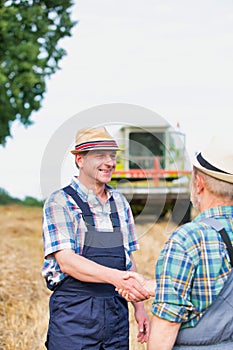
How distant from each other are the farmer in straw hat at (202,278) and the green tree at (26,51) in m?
14.0

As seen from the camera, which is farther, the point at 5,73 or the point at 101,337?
the point at 5,73

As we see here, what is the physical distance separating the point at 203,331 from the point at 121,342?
3.35 ft

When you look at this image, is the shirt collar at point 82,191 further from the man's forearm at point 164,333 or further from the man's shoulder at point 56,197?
the man's forearm at point 164,333

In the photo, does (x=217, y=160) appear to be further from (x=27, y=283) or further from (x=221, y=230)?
(x=27, y=283)

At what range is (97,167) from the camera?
3.45m

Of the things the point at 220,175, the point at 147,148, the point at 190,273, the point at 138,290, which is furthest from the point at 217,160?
the point at 147,148

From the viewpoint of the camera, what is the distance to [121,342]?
10.8 ft

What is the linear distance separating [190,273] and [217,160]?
0.46 m

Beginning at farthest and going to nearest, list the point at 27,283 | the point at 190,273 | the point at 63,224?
the point at 27,283 < the point at 63,224 < the point at 190,273

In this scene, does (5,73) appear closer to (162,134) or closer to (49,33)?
(49,33)

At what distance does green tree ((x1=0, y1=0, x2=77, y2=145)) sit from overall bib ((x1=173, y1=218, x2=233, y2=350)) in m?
14.1

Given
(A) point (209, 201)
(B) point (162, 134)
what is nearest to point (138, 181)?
(B) point (162, 134)

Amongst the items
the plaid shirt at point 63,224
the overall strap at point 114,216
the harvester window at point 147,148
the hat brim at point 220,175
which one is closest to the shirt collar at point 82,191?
the plaid shirt at point 63,224

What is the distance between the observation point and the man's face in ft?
11.3
